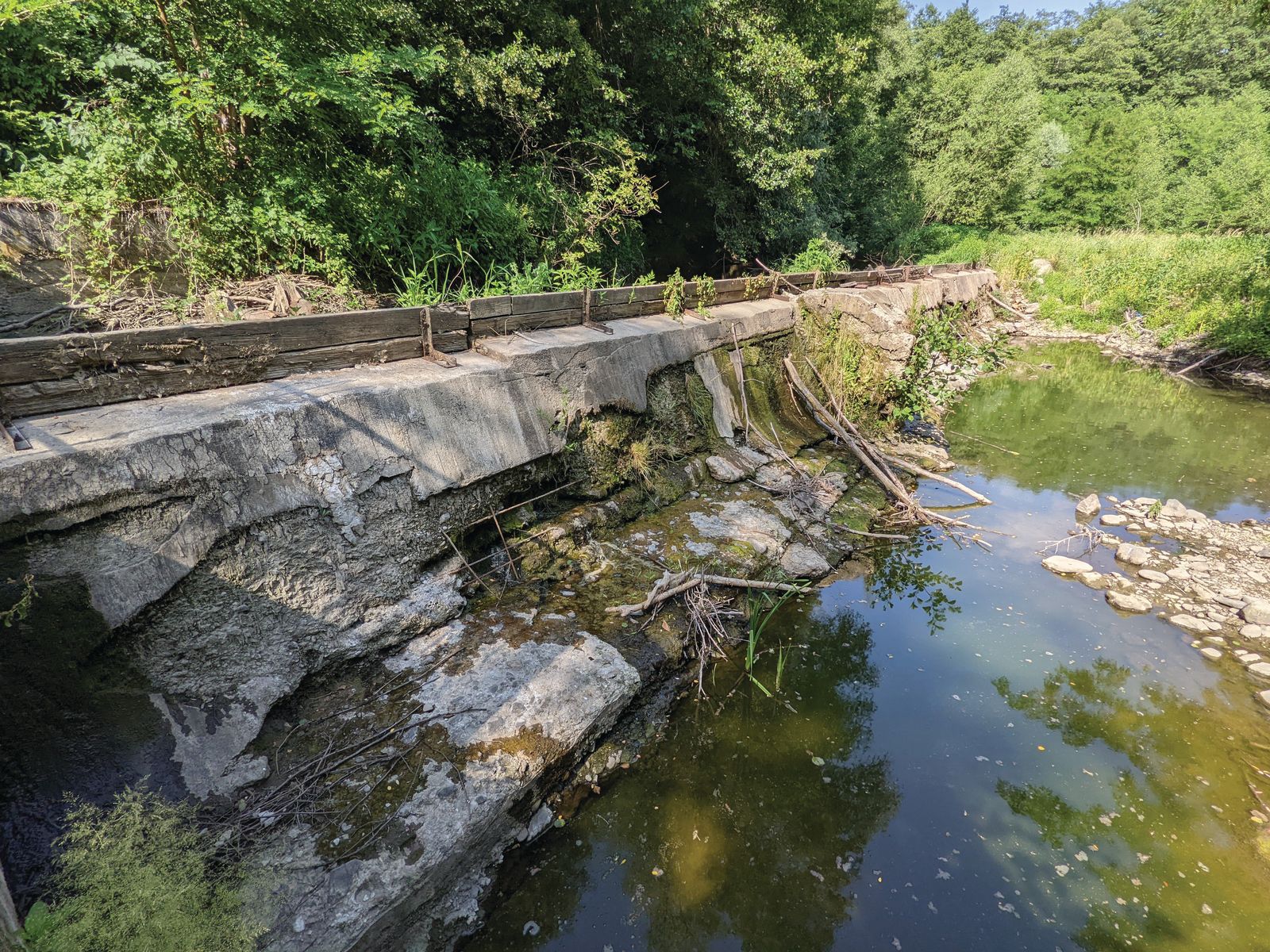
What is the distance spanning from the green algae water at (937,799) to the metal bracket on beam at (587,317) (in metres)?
3.25

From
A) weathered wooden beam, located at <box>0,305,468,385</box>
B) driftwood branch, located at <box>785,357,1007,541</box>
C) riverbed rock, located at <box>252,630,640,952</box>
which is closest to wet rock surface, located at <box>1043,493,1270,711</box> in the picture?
driftwood branch, located at <box>785,357,1007,541</box>

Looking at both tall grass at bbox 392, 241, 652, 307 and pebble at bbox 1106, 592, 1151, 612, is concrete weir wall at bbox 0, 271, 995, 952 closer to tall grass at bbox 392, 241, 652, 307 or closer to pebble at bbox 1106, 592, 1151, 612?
tall grass at bbox 392, 241, 652, 307

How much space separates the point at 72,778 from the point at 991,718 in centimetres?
521

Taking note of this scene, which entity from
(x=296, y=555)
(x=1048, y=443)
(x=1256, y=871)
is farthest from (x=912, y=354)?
(x=296, y=555)

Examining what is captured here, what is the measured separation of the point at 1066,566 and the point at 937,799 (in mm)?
3622

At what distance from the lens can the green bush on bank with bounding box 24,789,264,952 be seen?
1.88m

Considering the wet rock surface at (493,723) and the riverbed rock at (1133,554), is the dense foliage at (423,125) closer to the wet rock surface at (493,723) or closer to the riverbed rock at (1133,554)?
the wet rock surface at (493,723)

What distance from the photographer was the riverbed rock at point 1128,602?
5129 mm

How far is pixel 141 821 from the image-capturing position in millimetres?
2207

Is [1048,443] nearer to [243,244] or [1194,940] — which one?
[1194,940]

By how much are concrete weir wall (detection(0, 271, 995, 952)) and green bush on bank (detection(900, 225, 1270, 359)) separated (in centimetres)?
1770

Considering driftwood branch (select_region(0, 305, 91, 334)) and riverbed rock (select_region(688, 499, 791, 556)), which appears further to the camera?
riverbed rock (select_region(688, 499, 791, 556))

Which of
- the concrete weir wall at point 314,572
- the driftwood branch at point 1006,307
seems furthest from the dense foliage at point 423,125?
the driftwood branch at point 1006,307

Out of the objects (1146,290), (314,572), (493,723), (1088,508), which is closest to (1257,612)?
(1088,508)
